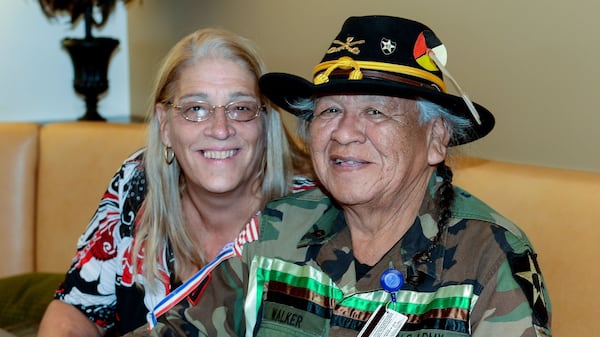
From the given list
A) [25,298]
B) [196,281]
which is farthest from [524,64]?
[25,298]

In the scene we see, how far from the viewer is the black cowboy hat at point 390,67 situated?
1.52 metres

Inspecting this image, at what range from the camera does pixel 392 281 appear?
5.00 feet

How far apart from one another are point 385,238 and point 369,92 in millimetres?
290

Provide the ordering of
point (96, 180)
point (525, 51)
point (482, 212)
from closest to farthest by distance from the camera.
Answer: point (482, 212)
point (525, 51)
point (96, 180)

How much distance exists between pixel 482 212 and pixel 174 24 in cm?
237

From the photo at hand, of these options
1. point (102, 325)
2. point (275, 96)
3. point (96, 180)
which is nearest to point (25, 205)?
point (96, 180)

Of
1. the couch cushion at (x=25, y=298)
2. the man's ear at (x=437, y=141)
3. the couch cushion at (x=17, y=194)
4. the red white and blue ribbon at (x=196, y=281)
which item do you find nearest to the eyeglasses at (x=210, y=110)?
the red white and blue ribbon at (x=196, y=281)

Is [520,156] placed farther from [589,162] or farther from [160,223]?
[160,223]

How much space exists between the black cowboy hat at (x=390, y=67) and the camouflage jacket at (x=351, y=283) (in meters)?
0.19

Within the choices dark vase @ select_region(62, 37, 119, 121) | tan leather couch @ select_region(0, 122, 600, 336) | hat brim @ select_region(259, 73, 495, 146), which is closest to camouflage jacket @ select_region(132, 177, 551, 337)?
hat brim @ select_region(259, 73, 495, 146)

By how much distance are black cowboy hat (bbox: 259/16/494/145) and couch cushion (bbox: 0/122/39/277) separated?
1.73m

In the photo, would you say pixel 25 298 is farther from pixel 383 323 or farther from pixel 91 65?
pixel 383 323

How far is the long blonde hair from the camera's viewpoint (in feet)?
6.73

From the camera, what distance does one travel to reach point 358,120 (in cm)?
157
